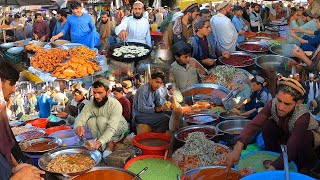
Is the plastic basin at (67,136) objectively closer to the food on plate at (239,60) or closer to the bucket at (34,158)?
the bucket at (34,158)

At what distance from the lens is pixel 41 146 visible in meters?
3.69

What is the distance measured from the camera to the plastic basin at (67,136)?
3904 mm

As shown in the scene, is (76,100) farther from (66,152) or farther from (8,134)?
(8,134)

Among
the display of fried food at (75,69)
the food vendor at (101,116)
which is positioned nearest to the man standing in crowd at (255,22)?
the display of fried food at (75,69)

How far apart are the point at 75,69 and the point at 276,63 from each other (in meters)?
2.77

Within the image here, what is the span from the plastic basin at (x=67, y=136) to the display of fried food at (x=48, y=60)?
73 centimetres

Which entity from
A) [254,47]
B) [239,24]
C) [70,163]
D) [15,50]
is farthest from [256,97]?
[15,50]

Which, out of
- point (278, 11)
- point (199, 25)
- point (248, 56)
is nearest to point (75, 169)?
point (199, 25)

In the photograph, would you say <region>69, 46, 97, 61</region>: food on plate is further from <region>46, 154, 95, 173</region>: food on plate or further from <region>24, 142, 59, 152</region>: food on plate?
<region>46, 154, 95, 173</region>: food on plate

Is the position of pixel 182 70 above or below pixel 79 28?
below

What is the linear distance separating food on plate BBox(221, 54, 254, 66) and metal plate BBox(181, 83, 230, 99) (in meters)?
0.70

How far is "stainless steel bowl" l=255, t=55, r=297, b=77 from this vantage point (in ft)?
16.2

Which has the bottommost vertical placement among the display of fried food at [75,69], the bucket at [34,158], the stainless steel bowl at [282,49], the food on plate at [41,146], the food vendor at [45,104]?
the food vendor at [45,104]

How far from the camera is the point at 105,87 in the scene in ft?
12.2
